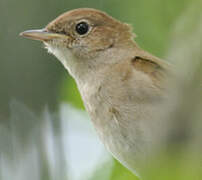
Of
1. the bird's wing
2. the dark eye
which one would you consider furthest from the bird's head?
the bird's wing

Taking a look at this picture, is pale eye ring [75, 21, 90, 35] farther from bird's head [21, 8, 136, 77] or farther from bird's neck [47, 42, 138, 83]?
bird's neck [47, 42, 138, 83]

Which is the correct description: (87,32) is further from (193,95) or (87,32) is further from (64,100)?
(193,95)

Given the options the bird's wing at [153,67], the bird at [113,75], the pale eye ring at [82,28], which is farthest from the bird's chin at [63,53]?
the bird's wing at [153,67]

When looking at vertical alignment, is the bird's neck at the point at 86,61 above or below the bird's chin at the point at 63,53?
below

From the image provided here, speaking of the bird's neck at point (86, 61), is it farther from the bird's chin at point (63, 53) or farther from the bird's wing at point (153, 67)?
the bird's wing at point (153, 67)

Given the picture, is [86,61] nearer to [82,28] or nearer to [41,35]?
[82,28]

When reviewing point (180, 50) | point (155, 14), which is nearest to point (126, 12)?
point (155, 14)

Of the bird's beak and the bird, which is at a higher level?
the bird's beak
